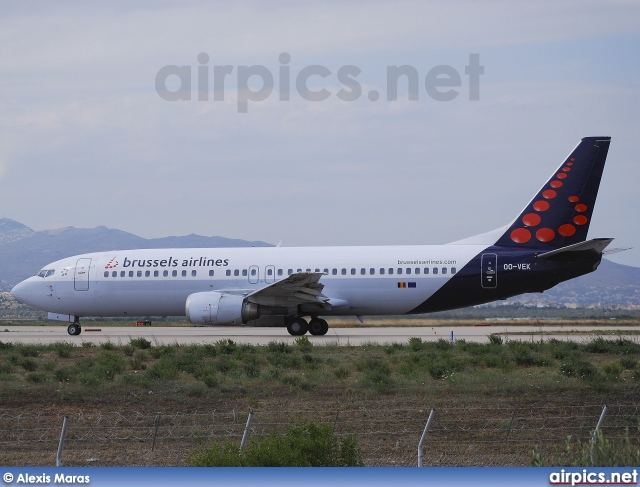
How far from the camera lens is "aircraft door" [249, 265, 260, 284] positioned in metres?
35.1

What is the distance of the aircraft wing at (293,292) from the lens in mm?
32625

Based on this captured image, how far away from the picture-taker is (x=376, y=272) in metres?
34.1

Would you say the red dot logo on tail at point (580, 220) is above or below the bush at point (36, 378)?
above

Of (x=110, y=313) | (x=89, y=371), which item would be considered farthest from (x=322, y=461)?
(x=110, y=313)

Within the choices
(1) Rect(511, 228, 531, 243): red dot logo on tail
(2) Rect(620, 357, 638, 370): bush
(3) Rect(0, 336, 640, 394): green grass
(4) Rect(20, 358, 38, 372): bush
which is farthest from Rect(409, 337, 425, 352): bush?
(4) Rect(20, 358, 38, 372): bush

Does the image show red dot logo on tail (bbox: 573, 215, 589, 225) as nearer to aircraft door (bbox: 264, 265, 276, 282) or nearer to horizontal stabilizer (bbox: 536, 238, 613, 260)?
horizontal stabilizer (bbox: 536, 238, 613, 260)

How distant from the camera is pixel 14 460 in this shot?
13.2 m

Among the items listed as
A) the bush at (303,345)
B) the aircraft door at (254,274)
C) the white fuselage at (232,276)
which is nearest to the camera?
the bush at (303,345)

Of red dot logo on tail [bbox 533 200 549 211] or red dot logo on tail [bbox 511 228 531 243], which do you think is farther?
red dot logo on tail [bbox 533 200 549 211]

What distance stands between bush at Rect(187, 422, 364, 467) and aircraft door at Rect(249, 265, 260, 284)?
23394 millimetres

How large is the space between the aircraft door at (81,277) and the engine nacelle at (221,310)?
5.33m

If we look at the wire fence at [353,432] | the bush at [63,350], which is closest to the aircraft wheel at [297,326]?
the bush at [63,350]

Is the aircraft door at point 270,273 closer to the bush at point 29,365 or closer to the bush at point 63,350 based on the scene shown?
the bush at point 63,350

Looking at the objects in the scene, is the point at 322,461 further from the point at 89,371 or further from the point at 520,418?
the point at 89,371
